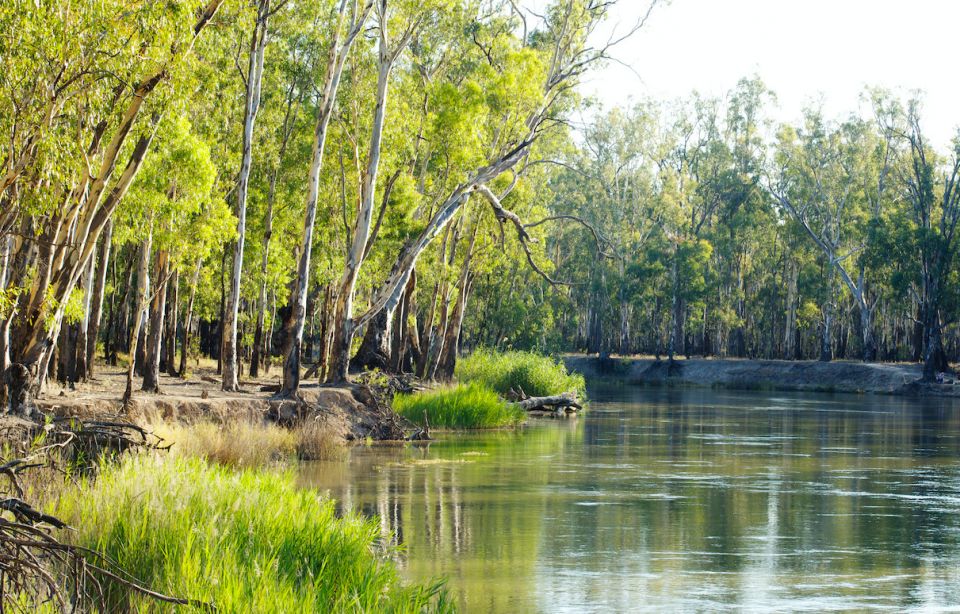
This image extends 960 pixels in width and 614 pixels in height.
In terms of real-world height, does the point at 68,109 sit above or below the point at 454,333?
above

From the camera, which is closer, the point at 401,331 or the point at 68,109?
the point at 68,109

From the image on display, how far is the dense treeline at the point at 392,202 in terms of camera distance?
18156 mm

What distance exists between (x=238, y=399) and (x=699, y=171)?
76.7 meters

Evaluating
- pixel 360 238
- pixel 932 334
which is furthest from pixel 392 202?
pixel 932 334

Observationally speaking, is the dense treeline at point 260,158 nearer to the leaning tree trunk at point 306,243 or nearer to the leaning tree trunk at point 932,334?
the leaning tree trunk at point 306,243

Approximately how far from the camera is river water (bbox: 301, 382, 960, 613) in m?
14.1

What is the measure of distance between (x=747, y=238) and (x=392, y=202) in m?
59.7

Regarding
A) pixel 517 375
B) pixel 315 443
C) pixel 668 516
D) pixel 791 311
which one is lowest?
pixel 668 516

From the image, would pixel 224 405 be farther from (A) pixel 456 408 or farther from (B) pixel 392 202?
(B) pixel 392 202

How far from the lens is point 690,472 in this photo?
26.7 metres

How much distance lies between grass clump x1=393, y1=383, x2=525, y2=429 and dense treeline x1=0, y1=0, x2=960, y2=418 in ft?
9.23

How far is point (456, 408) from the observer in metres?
36.4

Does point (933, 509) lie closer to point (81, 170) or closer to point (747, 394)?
point (81, 170)

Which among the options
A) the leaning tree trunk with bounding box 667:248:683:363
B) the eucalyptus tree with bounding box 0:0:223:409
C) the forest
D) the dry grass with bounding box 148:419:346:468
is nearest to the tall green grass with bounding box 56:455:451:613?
the forest
